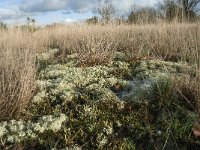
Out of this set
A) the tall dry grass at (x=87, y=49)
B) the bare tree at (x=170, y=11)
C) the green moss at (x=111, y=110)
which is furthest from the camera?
the bare tree at (x=170, y=11)

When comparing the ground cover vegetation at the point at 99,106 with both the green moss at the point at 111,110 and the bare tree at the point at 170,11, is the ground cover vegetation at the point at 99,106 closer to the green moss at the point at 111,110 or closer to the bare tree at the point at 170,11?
the green moss at the point at 111,110

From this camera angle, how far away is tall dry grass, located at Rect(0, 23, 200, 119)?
5.52 metres

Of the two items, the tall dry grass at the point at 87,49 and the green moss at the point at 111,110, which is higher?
the tall dry grass at the point at 87,49

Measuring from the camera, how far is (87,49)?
8.11 metres

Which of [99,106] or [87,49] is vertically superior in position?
[87,49]

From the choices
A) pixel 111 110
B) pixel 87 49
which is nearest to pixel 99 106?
pixel 111 110

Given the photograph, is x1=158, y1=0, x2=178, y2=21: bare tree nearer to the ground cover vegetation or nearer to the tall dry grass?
the tall dry grass

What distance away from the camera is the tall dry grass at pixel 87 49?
5.52m

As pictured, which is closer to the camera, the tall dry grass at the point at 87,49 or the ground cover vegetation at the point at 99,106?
the ground cover vegetation at the point at 99,106

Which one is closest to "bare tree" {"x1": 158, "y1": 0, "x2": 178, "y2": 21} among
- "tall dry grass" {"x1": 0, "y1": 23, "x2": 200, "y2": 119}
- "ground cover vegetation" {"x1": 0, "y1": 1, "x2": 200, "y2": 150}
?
"tall dry grass" {"x1": 0, "y1": 23, "x2": 200, "y2": 119}

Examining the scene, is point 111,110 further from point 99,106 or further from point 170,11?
point 170,11

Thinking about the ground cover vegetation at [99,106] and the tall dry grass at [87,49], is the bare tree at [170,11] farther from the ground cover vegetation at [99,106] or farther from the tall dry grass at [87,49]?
the ground cover vegetation at [99,106]

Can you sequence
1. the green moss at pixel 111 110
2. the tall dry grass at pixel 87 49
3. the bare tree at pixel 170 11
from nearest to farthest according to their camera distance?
the green moss at pixel 111 110
the tall dry grass at pixel 87 49
the bare tree at pixel 170 11

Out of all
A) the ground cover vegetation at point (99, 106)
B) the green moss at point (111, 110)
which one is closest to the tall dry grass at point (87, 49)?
the ground cover vegetation at point (99, 106)
